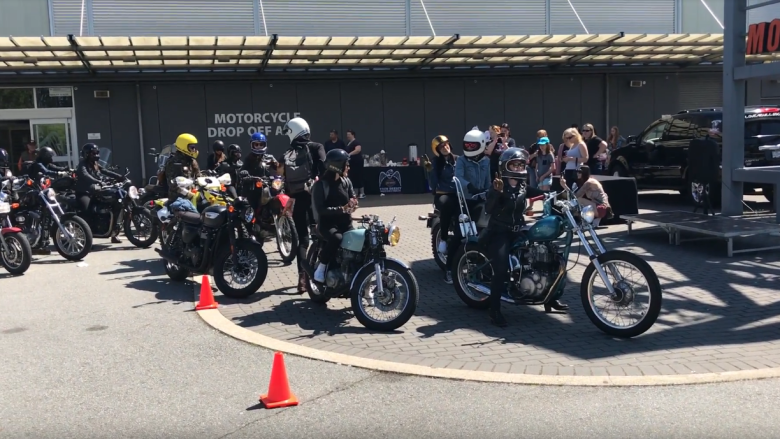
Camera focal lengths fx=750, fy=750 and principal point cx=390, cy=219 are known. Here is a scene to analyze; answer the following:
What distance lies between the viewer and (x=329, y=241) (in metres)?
7.47

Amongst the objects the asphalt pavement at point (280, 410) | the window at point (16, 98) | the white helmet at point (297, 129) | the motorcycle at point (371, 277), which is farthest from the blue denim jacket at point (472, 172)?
the window at point (16, 98)

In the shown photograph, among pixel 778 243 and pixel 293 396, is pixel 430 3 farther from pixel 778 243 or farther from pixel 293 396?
pixel 293 396

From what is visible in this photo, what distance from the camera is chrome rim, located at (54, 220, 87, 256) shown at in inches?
456

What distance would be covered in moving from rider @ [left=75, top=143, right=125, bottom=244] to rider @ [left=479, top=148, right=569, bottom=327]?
7.93m

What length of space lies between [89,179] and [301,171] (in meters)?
5.42

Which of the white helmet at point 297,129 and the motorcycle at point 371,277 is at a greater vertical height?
the white helmet at point 297,129

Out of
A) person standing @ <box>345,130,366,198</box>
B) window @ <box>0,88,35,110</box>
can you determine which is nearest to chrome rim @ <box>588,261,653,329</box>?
person standing @ <box>345,130,366,198</box>

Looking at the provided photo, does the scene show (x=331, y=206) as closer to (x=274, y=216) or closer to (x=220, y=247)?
(x=220, y=247)

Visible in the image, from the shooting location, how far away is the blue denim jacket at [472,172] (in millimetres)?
8938

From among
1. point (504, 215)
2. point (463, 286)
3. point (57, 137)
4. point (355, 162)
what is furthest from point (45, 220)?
point (57, 137)

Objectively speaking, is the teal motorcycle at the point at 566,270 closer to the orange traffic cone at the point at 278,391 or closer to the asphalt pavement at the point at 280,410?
the asphalt pavement at the point at 280,410

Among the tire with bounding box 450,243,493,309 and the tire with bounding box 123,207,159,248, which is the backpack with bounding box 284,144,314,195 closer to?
the tire with bounding box 450,243,493,309

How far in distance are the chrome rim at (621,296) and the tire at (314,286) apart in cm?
274

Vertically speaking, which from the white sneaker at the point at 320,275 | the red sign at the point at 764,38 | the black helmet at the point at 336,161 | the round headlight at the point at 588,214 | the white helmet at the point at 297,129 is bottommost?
the white sneaker at the point at 320,275
